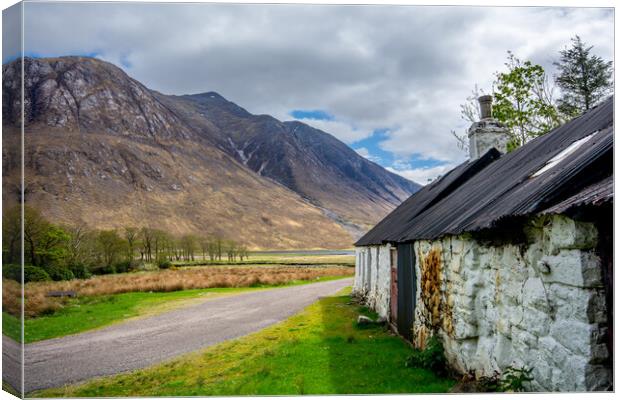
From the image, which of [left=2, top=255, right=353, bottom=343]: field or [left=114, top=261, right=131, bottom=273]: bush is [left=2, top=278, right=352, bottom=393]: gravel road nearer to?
[left=2, top=255, right=353, bottom=343]: field

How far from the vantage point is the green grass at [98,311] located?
1330 centimetres

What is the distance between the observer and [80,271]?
3400 cm

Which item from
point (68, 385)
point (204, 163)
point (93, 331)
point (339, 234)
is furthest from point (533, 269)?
point (204, 163)

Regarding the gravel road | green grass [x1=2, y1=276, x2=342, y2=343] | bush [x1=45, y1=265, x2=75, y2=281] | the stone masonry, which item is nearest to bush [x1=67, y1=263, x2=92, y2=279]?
bush [x1=45, y1=265, x2=75, y2=281]

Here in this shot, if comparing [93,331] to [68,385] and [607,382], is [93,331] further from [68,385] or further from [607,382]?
[607,382]

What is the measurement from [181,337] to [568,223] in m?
11.1

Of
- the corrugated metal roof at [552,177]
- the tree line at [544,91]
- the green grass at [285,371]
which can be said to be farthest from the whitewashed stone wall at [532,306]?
the tree line at [544,91]

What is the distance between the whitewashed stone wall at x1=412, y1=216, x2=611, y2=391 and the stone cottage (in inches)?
0.5

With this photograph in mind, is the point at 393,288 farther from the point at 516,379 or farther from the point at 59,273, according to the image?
the point at 59,273

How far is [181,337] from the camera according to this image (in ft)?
41.0

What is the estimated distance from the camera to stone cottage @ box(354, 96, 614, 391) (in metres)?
4.09

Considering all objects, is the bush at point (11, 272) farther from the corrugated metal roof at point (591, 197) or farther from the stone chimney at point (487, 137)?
the stone chimney at point (487, 137)

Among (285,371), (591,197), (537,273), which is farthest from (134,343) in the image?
(591,197)

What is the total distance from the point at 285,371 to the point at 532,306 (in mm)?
4824
